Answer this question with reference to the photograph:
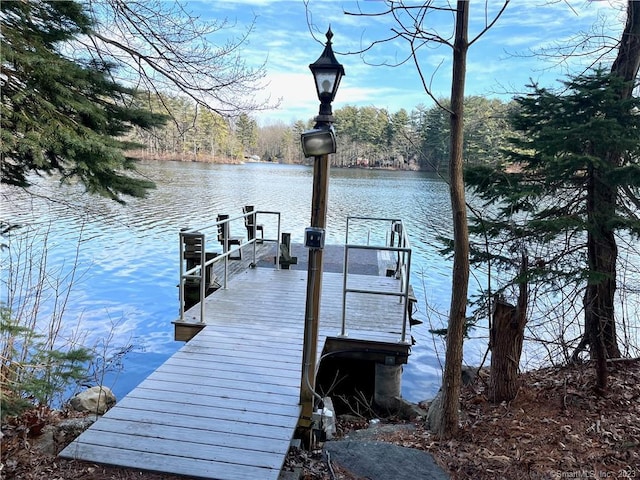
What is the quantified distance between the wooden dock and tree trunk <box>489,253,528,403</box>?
1.12 metres

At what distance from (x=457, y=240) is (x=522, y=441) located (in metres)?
1.45

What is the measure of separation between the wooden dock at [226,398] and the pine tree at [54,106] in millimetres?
1749

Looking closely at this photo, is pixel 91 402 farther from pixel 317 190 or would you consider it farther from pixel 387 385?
pixel 317 190

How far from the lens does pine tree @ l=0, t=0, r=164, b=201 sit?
303 centimetres

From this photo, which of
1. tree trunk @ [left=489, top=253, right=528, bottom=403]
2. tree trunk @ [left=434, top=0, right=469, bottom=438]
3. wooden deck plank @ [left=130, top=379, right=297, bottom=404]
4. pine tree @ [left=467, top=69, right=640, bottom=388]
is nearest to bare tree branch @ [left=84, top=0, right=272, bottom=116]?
tree trunk @ [left=434, top=0, right=469, bottom=438]

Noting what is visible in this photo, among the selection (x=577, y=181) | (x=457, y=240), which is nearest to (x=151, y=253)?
(x=457, y=240)

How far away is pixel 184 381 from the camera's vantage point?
3.62 m

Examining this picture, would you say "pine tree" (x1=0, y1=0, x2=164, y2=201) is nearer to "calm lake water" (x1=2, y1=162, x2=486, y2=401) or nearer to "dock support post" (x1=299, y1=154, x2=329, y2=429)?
"calm lake water" (x1=2, y1=162, x2=486, y2=401)

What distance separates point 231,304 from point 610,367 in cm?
417

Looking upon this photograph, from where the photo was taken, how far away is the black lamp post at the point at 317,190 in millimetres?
2871

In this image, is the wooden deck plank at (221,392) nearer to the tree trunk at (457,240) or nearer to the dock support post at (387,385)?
the tree trunk at (457,240)

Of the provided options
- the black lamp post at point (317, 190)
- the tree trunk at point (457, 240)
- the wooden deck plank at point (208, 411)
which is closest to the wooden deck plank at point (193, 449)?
the wooden deck plank at point (208, 411)

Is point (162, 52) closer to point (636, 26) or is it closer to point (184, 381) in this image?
point (184, 381)

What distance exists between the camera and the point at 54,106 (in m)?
3.25
